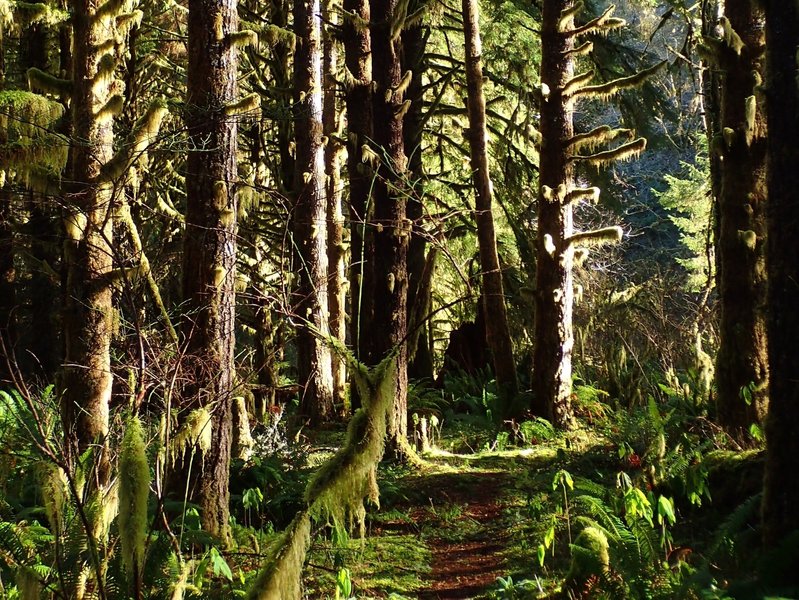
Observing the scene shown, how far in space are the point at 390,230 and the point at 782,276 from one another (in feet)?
17.9

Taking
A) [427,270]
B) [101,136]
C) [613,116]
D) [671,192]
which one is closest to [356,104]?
[101,136]

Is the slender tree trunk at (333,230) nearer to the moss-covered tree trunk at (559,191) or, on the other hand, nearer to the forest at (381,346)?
the forest at (381,346)

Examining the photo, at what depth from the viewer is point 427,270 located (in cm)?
445

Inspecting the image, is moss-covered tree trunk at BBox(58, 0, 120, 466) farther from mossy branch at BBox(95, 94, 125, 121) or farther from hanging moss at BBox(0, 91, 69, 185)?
hanging moss at BBox(0, 91, 69, 185)

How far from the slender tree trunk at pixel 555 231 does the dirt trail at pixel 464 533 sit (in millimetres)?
2470

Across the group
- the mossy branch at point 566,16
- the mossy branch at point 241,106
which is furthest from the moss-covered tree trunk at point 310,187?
the mossy branch at point 241,106

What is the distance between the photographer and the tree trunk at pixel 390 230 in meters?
9.20

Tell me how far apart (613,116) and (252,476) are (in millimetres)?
47170

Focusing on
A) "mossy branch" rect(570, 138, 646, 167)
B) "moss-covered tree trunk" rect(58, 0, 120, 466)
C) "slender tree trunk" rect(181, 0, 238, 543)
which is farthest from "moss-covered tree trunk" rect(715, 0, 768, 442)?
"moss-covered tree trunk" rect(58, 0, 120, 466)

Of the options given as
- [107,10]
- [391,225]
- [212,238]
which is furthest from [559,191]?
[107,10]

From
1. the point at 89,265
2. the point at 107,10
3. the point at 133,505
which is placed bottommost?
the point at 133,505

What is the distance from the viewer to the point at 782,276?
449 centimetres

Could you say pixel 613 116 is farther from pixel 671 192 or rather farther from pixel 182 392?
pixel 182 392

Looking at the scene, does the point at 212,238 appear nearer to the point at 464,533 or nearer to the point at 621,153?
the point at 464,533
